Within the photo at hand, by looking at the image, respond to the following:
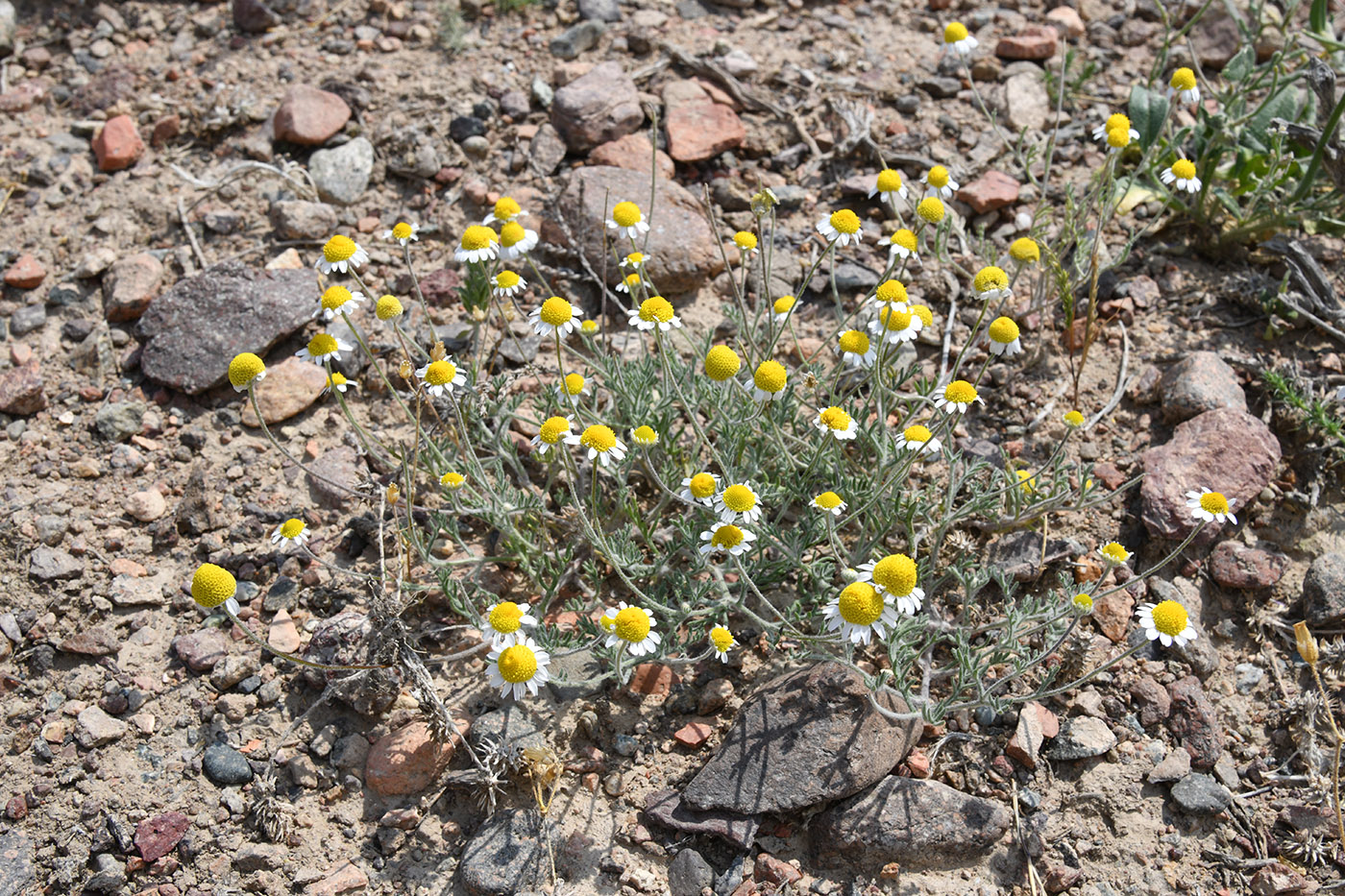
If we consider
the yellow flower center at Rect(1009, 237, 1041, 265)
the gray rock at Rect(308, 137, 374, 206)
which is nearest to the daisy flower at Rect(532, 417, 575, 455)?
the yellow flower center at Rect(1009, 237, 1041, 265)

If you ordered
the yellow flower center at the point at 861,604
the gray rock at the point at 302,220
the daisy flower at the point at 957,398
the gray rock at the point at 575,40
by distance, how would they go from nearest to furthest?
the yellow flower center at the point at 861,604 → the daisy flower at the point at 957,398 → the gray rock at the point at 302,220 → the gray rock at the point at 575,40

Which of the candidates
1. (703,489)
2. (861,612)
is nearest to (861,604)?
(861,612)

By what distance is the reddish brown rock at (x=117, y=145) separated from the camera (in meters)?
5.79

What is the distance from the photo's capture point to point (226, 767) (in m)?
3.75

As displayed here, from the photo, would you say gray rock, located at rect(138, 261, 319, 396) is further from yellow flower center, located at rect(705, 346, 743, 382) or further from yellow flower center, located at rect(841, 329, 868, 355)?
yellow flower center, located at rect(841, 329, 868, 355)

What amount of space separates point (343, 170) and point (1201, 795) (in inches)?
213

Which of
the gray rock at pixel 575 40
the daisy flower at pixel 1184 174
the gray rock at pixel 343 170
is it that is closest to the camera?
the daisy flower at pixel 1184 174

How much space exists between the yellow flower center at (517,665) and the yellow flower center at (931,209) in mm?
2523

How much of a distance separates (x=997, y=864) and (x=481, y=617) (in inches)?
85.6

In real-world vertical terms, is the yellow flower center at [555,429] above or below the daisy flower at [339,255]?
below

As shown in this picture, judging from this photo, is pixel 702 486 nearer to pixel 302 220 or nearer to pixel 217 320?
pixel 217 320

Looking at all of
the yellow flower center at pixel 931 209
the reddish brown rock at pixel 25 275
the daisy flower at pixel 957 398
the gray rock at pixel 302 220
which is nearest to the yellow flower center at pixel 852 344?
the daisy flower at pixel 957 398

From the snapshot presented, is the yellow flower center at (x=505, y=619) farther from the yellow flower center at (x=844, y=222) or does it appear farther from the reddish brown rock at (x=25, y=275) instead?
the reddish brown rock at (x=25, y=275)

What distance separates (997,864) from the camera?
3.59m
